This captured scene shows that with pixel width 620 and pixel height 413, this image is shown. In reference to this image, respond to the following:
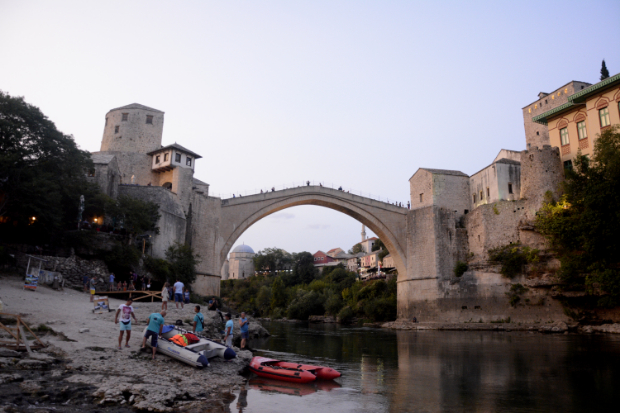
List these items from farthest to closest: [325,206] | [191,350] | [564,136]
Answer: [325,206] < [564,136] < [191,350]

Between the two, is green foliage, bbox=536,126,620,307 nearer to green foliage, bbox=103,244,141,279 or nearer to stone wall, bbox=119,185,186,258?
stone wall, bbox=119,185,186,258

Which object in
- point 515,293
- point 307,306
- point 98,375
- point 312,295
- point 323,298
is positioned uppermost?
point 515,293

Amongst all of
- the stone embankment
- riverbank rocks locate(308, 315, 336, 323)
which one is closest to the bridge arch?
riverbank rocks locate(308, 315, 336, 323)

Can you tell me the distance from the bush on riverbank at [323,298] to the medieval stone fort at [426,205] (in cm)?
392

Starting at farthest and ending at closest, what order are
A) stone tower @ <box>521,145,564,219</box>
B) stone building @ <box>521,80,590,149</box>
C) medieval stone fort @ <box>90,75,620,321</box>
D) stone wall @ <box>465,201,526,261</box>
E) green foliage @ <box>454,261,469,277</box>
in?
stone building @ <box>521,80,590,149</box> < green foliage @ <box>454,261,469,277</box> < stone wall @ <box>465,201,526,261</box> < stone tower @ <box>521,145,564,219</box> < medieval stone fort @ <box>90,75,620,321</box>

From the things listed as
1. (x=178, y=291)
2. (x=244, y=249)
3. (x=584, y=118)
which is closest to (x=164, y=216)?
(x=178, y=291)

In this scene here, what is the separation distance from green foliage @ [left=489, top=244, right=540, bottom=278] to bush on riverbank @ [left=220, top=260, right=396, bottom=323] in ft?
34.6

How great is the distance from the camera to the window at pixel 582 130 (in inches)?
945

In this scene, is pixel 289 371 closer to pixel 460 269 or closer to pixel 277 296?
pixel 460 269

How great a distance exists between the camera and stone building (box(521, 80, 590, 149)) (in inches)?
1489

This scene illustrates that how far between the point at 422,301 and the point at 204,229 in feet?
49.2

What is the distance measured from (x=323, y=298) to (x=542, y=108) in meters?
27.1

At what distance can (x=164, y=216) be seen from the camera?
23297 mm

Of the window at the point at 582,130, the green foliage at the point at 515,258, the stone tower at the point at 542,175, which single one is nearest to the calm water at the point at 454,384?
the green foliage at the point at 515,258
